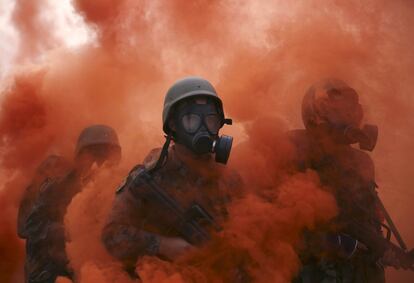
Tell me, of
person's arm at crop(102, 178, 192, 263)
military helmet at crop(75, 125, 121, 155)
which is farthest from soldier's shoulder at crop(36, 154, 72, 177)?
person's arm at crop(102, 178, 192, 263)

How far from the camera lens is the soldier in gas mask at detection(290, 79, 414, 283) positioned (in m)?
5.12

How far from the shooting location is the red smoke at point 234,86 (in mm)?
5035

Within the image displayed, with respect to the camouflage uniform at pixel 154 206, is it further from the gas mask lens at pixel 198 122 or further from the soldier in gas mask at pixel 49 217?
the soldier in gas mask at pixel 49 217

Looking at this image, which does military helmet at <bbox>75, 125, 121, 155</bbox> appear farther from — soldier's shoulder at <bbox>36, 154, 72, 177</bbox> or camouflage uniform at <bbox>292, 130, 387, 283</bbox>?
camouflage uniform at <bbox>292, 130, 387, 283</bbox>

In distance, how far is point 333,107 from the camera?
570cm

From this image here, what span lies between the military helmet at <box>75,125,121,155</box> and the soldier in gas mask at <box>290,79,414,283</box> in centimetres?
329

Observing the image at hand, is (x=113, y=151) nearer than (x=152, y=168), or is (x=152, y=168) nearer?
(x=152, y=168)

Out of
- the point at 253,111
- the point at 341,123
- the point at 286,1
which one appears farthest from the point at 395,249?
the point at 286,1

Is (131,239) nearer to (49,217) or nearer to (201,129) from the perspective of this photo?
(201,129)

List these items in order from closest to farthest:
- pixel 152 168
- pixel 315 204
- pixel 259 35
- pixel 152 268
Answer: pixel 152 268 → pixel 152 168 → pixel 315 204 → pixel 259 35

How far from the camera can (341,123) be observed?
559 centimetres

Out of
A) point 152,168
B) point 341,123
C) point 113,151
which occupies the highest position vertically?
point 113,151

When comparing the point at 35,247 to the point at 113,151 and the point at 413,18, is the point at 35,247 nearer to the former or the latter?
the point at 113,151

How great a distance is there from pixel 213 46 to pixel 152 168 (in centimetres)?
396
